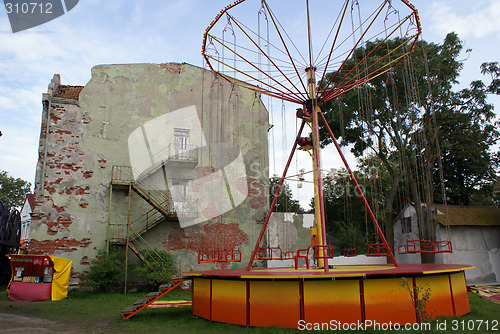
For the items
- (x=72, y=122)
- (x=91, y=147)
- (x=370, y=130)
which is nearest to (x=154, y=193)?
(x=91, y=147)

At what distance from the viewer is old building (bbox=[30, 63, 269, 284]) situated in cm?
2139

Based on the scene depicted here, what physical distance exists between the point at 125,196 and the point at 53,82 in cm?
836

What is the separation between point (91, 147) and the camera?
22453 mm

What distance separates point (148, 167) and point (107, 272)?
6.53m

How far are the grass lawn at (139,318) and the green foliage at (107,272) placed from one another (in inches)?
61.9

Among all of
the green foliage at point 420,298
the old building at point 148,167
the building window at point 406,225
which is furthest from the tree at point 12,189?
the green foliage at point 420,298

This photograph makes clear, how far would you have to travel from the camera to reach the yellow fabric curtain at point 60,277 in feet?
60.2

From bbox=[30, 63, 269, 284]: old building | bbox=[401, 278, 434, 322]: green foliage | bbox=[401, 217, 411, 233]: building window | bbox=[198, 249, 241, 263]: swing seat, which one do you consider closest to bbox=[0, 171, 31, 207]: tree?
bbox=[30, 63, 269, 284]: old building

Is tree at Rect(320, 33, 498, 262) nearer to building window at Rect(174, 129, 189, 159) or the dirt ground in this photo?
building window at Rect(174, 129, 189, 159)

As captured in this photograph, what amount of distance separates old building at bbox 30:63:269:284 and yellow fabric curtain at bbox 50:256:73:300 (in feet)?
4.78

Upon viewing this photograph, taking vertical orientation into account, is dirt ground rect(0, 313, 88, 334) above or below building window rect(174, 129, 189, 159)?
below

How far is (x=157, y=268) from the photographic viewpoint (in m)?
20.7

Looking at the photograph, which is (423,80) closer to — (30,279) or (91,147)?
(91,147)

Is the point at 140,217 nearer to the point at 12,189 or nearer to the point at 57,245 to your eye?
the point at 57,245
